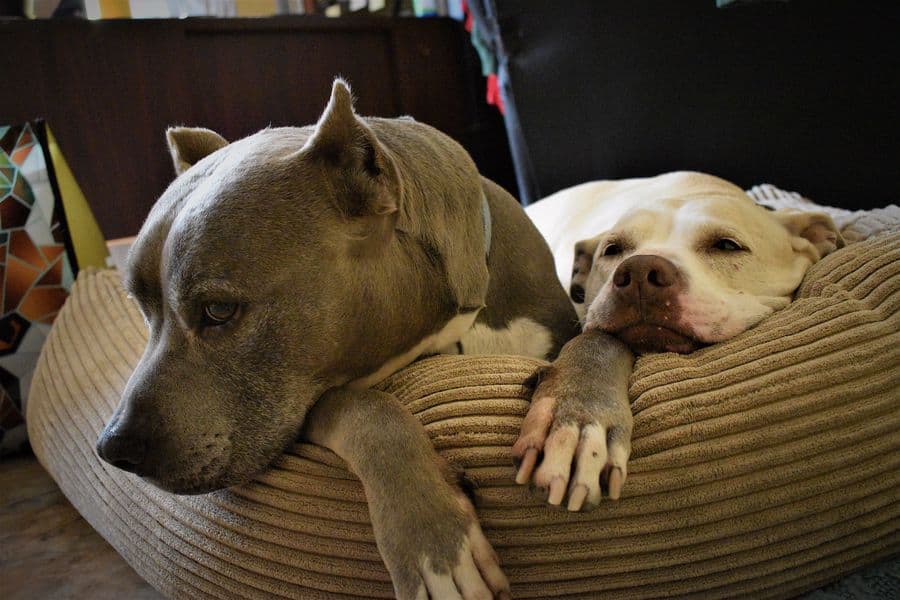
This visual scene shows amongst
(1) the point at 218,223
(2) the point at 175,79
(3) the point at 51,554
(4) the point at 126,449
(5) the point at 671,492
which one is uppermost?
(2) the point at 175,79

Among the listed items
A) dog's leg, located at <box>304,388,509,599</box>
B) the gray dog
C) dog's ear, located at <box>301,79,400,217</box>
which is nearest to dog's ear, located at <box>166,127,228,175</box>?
the gray dog

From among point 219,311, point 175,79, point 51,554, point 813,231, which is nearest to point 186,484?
point 219,311

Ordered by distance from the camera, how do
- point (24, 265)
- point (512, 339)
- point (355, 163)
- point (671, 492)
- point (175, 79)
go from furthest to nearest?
point (175, 79) → point (24, 265) → point (512, 339) → point (355, 163) → point (671, 492)

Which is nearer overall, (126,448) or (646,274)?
(126,448)

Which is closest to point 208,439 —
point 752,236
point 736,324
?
point 736,324

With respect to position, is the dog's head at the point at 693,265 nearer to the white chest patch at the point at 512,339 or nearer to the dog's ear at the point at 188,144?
the white chest patch at the point at 512,339

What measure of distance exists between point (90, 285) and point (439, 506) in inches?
57.3

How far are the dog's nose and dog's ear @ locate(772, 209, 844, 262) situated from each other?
0.47m

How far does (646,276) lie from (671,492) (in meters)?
0.42

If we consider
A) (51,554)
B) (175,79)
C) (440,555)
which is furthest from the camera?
(175,79)

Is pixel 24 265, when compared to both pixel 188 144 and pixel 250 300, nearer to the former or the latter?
pixel 188 144

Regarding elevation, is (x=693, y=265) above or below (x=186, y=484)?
above

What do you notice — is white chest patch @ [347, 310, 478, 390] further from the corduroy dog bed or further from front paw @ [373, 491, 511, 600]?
front paw @ [373, 491, 511, 600]

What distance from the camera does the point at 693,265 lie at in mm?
1435
